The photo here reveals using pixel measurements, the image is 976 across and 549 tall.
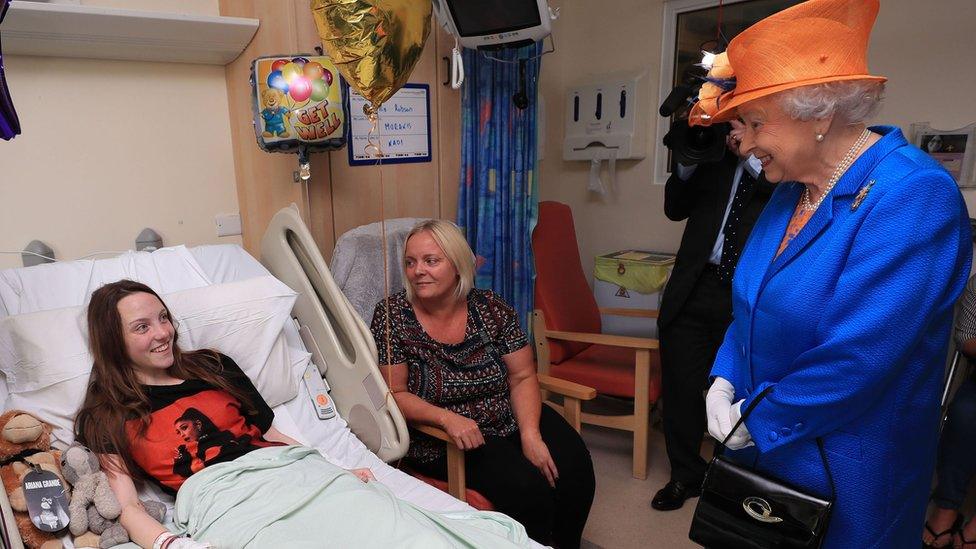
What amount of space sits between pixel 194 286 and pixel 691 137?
167cm

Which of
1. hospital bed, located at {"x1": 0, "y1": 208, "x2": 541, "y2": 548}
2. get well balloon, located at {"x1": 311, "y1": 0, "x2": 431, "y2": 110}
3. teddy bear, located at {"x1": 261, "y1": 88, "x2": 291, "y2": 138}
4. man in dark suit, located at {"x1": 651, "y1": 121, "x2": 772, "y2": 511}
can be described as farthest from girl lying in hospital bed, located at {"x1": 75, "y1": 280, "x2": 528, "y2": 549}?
man in dark suit, located at {"x1": 651, "y1": 121, "x2": 772, "y2": 511}

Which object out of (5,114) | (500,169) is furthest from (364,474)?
(500,169)

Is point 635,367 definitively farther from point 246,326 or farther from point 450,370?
point 246,326

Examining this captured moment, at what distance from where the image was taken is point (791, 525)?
1.17m

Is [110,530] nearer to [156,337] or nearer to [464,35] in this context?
[156,337]

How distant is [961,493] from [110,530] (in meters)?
2.64

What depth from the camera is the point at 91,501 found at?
53.0 inches

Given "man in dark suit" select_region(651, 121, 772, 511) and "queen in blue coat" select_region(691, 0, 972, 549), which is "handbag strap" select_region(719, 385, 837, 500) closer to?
"queen in blue coat" select_region(691, 0, 972, 549)

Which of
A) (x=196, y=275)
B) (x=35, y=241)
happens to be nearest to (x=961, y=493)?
(x=196, y=275)

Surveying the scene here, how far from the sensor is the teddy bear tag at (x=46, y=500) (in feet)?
4.11

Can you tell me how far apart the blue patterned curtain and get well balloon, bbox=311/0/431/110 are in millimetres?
951

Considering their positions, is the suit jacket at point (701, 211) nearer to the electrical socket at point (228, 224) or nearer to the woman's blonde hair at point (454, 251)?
the woman's blonde hair at point (454, 251)

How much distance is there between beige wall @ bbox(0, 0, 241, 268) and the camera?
1.94m

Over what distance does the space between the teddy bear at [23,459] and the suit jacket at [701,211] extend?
196 centimetres
